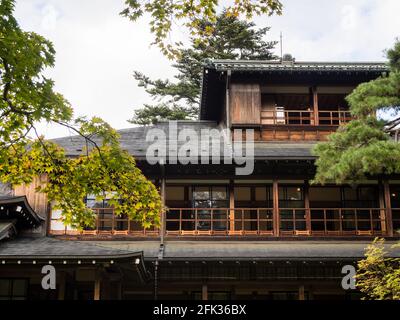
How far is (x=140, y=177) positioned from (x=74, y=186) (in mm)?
1230

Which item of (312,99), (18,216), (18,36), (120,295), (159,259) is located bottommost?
(120,295)

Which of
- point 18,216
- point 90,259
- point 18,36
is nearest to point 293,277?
point 90,259

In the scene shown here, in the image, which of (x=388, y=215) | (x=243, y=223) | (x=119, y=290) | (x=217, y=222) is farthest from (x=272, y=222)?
(x=119, y=290)

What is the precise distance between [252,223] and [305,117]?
15.1 feet

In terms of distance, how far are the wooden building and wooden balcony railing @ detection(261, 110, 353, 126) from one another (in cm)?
8

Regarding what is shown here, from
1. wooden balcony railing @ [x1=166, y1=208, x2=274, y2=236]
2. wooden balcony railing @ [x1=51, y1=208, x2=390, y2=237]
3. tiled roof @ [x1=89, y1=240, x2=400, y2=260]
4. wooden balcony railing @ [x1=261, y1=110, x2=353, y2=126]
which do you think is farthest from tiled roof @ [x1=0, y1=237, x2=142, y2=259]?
wooden balcony railing @ [x1=261, y1=110, x2=353, y2=126]

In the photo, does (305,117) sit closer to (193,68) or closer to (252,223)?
(252,223)

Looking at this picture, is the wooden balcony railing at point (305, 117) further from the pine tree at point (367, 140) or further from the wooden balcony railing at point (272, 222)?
the pine tree at point (367, 140)

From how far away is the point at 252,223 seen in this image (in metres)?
21.8

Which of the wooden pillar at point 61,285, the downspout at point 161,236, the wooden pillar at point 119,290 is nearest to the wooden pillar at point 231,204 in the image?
the downspout at point 161,236

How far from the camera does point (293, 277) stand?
1900 cm

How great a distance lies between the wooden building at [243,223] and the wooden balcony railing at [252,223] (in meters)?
0.04

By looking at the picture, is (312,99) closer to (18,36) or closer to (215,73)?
(215,73)
